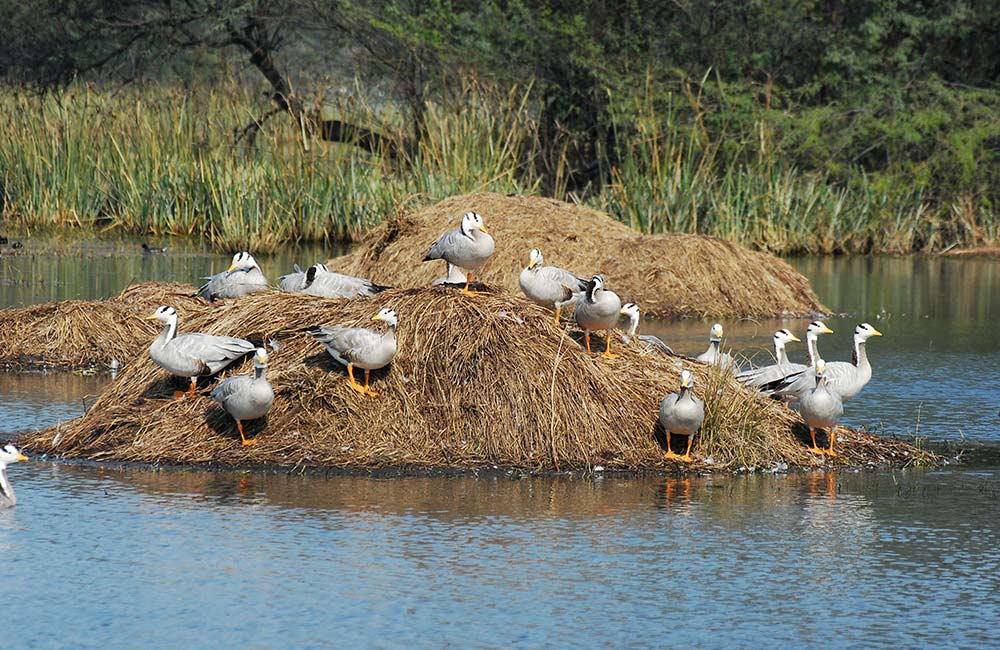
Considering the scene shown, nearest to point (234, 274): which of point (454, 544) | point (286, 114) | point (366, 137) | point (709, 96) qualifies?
point (454, 544)

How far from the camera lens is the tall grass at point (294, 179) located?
2389 cm

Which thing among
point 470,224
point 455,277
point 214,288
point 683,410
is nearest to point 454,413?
point 683,410

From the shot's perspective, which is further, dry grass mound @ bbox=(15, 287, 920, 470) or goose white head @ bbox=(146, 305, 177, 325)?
goose white head @ bbox=(146, 305, 177, 325)

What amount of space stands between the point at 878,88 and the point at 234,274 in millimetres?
23093

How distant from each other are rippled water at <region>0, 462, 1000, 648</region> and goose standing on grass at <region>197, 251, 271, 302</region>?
123 inches

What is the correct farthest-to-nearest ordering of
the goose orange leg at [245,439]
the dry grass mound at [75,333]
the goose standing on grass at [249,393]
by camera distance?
the dry grass mound at [75,333], the goose orange leg at [245,439], the goose standing on grass at [249,393]

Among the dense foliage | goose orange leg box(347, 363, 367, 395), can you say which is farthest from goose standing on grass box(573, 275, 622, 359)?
the dense foliage

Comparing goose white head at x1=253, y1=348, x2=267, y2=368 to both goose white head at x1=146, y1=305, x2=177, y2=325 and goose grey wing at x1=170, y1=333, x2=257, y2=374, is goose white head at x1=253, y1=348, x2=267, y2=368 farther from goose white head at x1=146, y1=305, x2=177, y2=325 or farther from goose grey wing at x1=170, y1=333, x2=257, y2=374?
goose white head at x1=146, y1=305, x2=177, y2=325

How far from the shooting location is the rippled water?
6516 millimetres

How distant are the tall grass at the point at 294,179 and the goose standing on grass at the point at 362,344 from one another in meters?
13.4

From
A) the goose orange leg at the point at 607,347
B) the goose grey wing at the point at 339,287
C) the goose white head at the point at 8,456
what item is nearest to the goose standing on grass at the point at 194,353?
the goose white head at the point at 8,456

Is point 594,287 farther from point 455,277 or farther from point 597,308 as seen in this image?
point 455,277

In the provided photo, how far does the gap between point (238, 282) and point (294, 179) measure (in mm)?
13247

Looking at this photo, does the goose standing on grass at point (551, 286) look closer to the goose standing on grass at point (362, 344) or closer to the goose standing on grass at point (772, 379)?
the goose standing on grass at point (772, 379)
